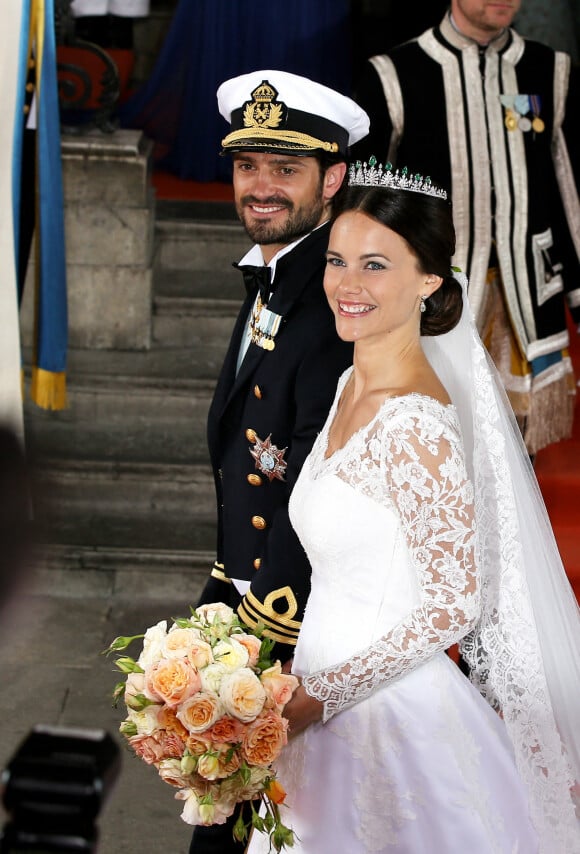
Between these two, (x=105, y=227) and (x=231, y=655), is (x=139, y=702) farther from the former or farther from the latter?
(x=105, y=227)

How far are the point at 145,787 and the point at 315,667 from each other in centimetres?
148

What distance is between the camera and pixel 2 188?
159 inches

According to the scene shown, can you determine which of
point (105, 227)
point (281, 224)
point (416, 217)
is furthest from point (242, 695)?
point (105, 227)

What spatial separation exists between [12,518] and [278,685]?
1.19m

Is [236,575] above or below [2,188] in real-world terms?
below

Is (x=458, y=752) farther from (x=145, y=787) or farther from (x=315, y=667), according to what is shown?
(x=145, y=787)

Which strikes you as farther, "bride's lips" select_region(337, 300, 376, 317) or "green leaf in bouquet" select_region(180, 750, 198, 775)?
"bride's lips" select_region(337, 300, 376, 317)

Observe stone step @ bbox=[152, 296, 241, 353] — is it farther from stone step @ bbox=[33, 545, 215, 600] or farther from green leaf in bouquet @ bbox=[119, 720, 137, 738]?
green leaf in bouquet @ bbox=[119, 720, 137, 738]

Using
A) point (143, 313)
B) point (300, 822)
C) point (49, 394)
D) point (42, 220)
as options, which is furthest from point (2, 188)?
point (300, 822)

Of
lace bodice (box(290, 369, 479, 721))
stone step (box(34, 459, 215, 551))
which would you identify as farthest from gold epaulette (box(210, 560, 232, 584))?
stone step (box(34, 459, 215, 551))

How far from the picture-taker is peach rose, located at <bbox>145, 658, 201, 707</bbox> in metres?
1.93

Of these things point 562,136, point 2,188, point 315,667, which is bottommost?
point 315,667

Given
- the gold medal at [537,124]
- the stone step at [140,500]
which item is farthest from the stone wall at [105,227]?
the gold medal at [537,124]

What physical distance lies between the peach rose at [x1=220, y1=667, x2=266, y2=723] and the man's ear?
3.53 feet
